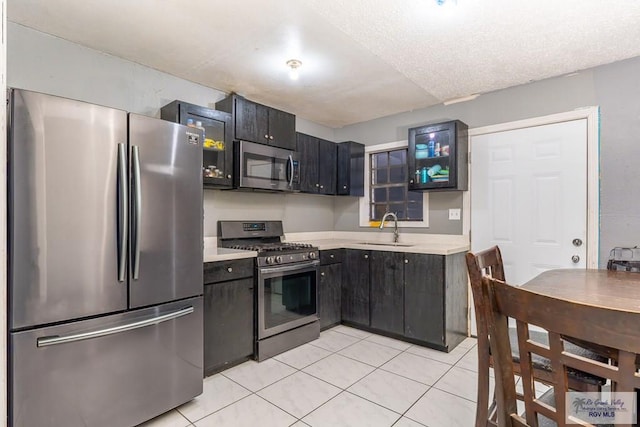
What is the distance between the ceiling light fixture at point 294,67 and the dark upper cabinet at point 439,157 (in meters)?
1.38

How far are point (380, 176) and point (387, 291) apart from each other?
151cm

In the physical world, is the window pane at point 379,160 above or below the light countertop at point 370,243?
above

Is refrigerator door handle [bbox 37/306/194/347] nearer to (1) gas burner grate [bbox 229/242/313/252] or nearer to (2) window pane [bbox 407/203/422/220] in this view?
(1) gas burner grate [bbox 229/242/313/252]

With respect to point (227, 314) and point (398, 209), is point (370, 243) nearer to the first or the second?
point (398, 209)

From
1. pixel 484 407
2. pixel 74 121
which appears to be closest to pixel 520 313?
pixel 484 407

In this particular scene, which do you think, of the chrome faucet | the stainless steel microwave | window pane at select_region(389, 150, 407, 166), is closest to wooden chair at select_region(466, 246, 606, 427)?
the stainless steel microwave

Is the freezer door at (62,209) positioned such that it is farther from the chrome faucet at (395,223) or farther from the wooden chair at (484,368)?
the chrome faucet at (395,223)

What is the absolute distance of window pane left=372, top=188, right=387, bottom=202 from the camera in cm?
404

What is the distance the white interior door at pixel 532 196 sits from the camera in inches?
106

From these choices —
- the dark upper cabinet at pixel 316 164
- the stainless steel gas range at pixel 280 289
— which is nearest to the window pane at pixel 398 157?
the dark upper cabinet at pixel 316 164

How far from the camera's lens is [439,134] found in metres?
3.22

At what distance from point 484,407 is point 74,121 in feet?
7.26

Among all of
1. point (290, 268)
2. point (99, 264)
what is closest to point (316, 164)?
point (290, 268)

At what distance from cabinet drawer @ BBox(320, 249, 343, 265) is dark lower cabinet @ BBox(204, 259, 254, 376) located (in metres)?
0.90
